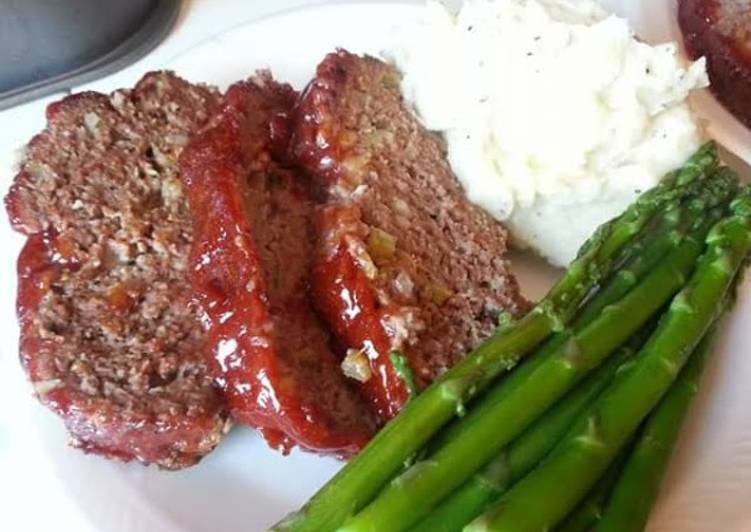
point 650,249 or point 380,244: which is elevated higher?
point 650,249

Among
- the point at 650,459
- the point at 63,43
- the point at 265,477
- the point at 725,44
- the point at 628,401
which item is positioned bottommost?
the point at 265,477

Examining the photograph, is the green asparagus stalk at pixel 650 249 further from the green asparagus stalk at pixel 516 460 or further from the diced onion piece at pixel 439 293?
the diced onion piece at pixel 439 293

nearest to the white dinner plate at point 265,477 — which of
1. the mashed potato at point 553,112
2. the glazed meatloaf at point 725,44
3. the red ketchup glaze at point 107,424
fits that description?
the red ketchup glaze at point 107,424

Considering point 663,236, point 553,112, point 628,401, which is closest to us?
point 628,401

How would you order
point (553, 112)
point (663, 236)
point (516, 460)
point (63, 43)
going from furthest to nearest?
point (63, 43), point (553, 112), point (663, 236), point (516, 460)

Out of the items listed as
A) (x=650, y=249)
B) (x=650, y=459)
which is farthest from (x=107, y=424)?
(x=650, y=249)

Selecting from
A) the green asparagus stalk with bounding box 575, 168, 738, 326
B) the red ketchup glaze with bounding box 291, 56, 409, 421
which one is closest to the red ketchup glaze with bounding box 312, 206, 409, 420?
the red ketchup glaze with bounding box 291, 56, 409, 421

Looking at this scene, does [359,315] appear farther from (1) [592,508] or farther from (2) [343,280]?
(1) [592,508]
